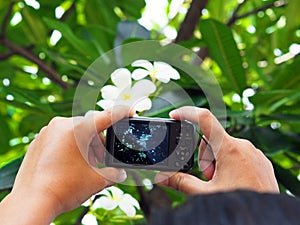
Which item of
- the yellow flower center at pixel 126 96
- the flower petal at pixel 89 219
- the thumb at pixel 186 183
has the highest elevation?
the thumb at pixel 186 183

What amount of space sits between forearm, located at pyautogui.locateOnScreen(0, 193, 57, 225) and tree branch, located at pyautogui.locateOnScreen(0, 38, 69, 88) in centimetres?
68

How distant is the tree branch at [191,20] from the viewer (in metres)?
1.29

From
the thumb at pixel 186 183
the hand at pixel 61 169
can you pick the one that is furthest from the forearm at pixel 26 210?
the thumb at pixel 186 183

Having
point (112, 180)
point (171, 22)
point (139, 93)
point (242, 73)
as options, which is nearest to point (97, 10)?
point (171, 22)

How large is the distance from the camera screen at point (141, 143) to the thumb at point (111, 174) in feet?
0.09

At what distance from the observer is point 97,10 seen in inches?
56.7

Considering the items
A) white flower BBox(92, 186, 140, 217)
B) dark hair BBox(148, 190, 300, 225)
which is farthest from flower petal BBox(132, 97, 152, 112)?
dark hair BBox(148, 190, 300, 225)

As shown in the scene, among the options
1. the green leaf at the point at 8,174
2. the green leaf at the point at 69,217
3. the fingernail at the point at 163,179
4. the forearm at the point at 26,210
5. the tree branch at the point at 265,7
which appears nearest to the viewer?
the forearm at the point at 26,210

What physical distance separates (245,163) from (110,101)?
1.00 ft

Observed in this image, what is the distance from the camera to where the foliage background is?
1104 mm

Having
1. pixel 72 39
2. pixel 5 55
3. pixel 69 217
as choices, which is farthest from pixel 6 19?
pixel 69 217

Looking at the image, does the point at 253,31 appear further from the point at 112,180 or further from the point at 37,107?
the point at 112,180

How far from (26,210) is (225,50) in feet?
1.96

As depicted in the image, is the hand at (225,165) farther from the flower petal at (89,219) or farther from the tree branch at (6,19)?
the tree branch at (6,19)
